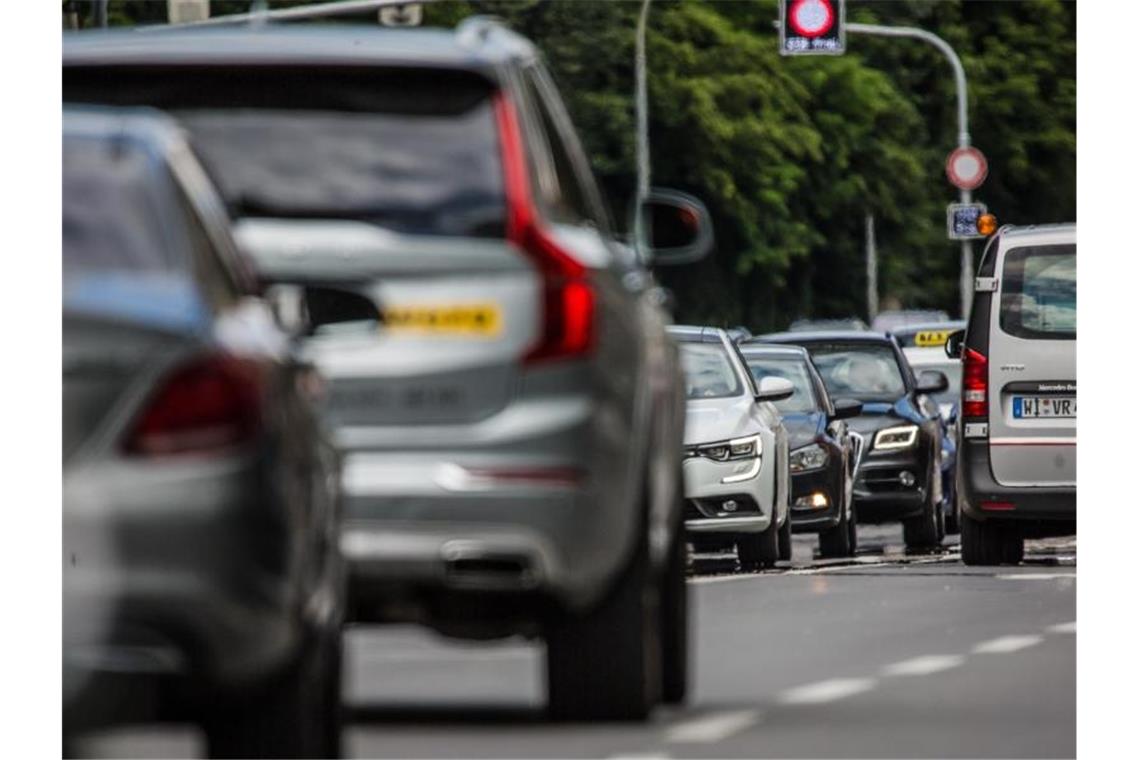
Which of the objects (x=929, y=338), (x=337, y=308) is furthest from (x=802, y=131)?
(x=337, y=308)

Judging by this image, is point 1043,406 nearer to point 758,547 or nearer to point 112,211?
point 758,547

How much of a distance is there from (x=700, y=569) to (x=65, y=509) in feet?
53.9

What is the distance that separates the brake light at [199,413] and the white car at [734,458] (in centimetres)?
1475

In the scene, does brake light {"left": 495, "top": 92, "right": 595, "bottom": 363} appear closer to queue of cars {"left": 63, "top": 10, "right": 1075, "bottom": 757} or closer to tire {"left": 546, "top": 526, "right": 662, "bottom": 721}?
queue of cars {"left": 63, "top": 10, "right": 1075, "bottom": 757}

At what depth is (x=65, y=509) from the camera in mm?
7371

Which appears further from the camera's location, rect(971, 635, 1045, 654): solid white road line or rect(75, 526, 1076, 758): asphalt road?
rect(971, 635, 1045, 654): solid white road line

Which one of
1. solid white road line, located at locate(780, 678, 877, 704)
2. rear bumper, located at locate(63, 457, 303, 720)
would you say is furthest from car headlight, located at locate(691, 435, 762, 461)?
rear bumper, located at locate(63, 457, 303, 720)

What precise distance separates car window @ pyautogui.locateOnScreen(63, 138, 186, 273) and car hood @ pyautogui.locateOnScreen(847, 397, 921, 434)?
63.7ft

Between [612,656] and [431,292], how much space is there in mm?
1614

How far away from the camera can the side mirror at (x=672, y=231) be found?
1267 centimetres

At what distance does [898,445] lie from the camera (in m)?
27.7

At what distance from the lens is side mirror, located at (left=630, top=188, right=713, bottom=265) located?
12.7 m

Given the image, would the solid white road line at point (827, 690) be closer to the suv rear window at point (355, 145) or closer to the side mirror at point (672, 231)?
the side mirror at point (672, 231)
